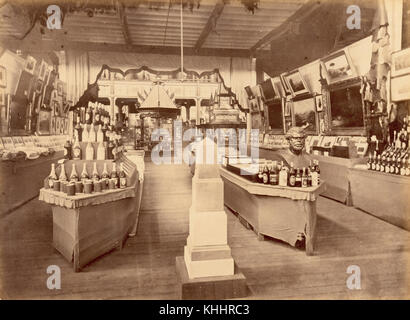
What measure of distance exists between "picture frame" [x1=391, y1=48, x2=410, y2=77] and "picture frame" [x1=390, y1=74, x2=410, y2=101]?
0.07 m

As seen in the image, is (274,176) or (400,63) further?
(400,63)

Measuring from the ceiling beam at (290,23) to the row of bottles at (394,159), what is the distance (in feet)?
8.61

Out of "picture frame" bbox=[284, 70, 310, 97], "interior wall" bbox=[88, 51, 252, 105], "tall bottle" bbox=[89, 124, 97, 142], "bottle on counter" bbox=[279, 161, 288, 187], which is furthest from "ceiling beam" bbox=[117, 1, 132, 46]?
"bottle on counter" bbox=[279, 161, 288, 187]

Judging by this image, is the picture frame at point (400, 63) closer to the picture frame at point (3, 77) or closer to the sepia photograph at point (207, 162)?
the sepia photograph at point (207, 162)

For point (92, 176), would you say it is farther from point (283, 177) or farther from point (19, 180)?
point (19, 180)

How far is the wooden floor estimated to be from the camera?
2.54 m

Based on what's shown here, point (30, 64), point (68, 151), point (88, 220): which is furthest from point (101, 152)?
point (30, 64)

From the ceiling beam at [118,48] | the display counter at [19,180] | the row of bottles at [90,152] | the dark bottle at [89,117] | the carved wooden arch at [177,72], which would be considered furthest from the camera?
the carved wooden arch at [177,72]

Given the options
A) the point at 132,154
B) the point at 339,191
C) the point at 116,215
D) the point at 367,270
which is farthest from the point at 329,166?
the point at 116,215

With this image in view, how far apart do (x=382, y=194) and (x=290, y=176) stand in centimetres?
177

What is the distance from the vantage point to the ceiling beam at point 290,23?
18.1ft

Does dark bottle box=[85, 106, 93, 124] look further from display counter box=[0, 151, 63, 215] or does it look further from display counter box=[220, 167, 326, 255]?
display counter box=[220, 167, 326, 255]

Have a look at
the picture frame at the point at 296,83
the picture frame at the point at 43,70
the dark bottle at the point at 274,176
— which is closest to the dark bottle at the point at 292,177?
the dark bottle at the point at 274,176

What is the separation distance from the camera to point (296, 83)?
23.6ft
